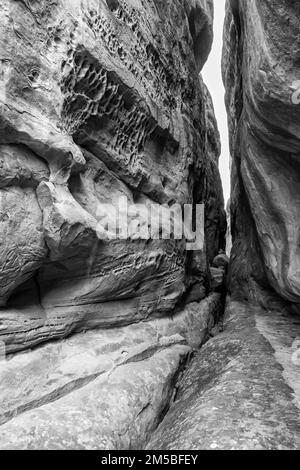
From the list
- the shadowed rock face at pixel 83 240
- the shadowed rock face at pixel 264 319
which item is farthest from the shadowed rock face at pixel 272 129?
the shadowed rock face at pixel 83 240

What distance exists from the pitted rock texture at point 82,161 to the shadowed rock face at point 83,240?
25 mm

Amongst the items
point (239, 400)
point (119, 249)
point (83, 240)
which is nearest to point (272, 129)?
point (119, 249)

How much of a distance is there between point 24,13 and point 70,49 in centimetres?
→ 88

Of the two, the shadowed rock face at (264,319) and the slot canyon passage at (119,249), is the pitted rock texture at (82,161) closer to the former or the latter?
the slot canyon passage at (119,249)

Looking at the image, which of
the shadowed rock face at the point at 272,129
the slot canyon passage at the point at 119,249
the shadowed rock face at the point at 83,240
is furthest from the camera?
the shadowed rock face at the point at 272,129

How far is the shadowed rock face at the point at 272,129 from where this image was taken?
595 centimetres

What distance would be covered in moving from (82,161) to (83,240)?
1367 mm

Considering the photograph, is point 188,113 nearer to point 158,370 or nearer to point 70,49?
point 70,49

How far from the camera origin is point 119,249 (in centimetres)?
700

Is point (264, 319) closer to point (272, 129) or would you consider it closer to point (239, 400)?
point (272, 129)

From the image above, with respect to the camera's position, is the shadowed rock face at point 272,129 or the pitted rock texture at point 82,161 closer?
the pitted rock texture at point 82,161

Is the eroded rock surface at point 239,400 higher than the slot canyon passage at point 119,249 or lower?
lower

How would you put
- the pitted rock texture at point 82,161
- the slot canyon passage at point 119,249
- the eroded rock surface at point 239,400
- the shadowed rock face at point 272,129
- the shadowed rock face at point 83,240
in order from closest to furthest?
the eroded rock surface at point 239,400 → the slot canyon passage at point 119,249 → the shadowed rock face at point 83,240 → the pitted rock texture at point 82,161 → the shadowed rock face at point 272,129
